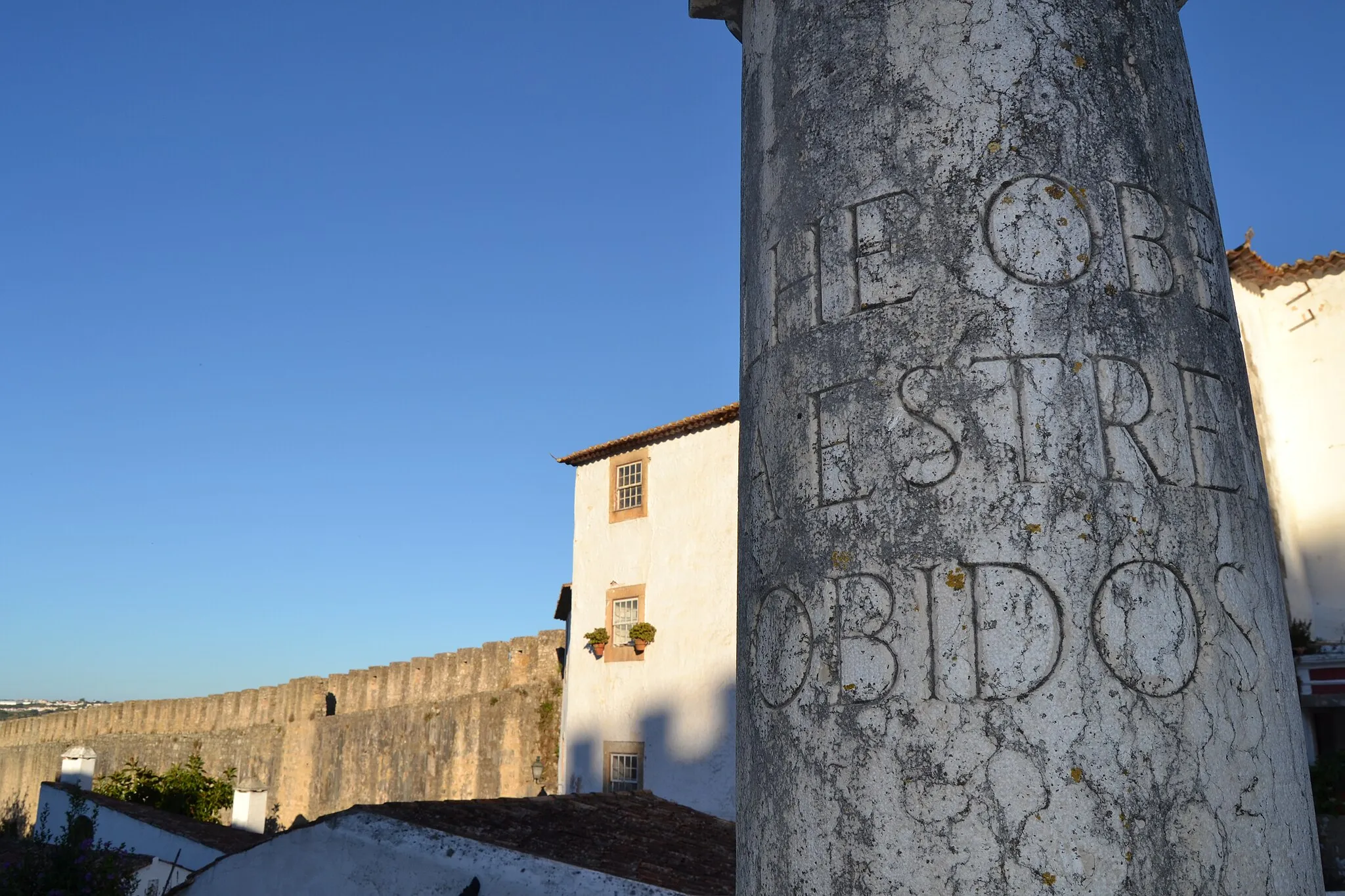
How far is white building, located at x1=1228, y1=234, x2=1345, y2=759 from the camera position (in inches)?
496

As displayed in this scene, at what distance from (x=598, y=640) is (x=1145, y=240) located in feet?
49.7

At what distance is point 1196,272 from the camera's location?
2.07 m

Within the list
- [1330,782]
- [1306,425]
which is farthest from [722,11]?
[1306,425]

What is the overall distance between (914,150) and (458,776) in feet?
66.6

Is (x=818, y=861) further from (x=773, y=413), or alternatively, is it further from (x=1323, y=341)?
(x=1323, y=341)

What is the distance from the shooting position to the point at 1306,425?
43.6 ft

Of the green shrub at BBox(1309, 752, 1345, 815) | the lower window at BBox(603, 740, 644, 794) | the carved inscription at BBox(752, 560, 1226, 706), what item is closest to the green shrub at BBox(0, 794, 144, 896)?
the lower window at BBox(603, 740, 644, 794)

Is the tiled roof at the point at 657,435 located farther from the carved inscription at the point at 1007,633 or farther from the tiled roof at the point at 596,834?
the carved inscription at the point at 1007,633

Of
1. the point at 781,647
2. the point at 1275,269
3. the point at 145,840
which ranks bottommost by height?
the point at 145,840

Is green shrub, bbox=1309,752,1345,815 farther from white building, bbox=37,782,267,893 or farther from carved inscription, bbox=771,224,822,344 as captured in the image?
white building, bbox=37,782,267,893

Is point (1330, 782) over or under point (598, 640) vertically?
under

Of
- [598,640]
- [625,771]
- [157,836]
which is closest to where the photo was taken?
[157,836]

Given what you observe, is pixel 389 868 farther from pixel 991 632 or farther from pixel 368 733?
pixel 368 733

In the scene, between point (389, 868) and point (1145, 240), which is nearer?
point (1145, 240)
